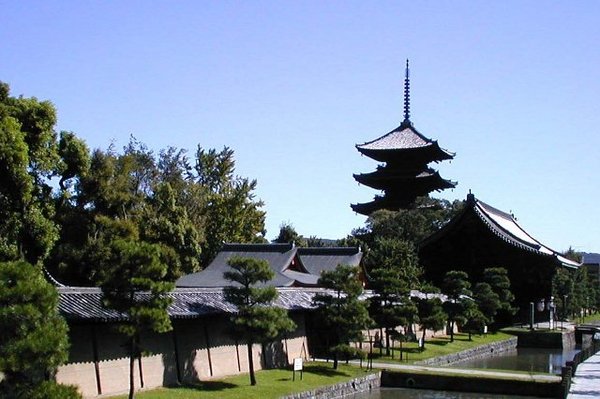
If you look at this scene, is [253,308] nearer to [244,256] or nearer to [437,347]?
[437,347]

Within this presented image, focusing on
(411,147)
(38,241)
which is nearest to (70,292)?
(38,241)

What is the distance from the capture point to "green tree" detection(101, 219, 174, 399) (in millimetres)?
24531

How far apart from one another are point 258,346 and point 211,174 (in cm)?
4236

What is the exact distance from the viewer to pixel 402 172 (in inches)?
3346

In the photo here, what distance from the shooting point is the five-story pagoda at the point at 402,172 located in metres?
84.5

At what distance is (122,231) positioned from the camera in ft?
157

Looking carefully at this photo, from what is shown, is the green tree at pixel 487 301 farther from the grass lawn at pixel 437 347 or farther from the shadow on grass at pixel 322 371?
the shadow on grass at pixel 322 371

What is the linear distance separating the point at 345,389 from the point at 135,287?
11.1 metres

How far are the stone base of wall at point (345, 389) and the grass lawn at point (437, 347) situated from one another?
5.20 metres

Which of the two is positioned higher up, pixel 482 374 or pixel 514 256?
pixel 514 256

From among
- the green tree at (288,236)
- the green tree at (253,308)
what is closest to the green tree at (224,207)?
the green tree at (288,236)

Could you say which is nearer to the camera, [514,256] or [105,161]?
[105,161]

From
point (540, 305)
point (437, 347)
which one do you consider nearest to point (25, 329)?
point (437, 347)

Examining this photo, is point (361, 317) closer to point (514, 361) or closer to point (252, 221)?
point (514, 361)
